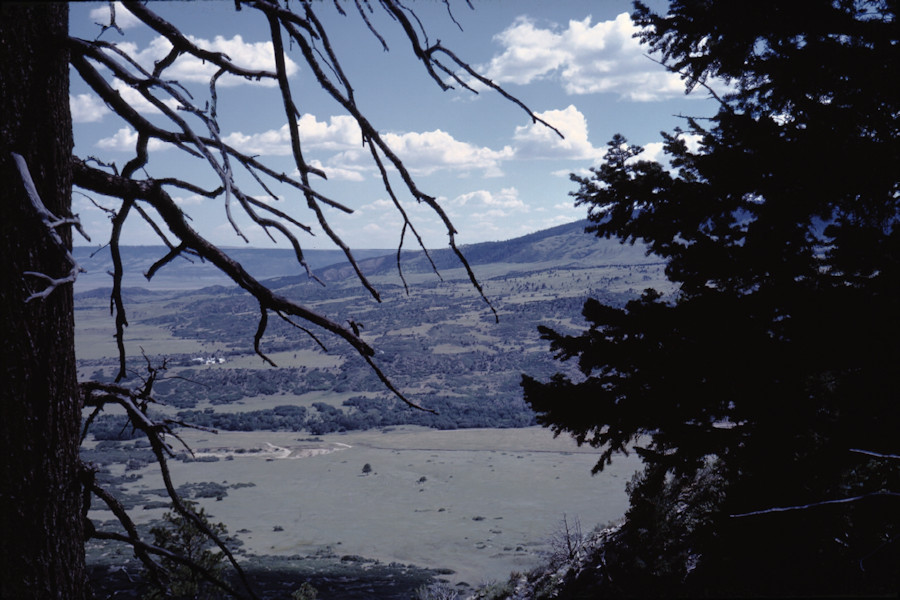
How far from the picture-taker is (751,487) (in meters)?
5.40

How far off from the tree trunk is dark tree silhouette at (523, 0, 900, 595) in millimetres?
4633

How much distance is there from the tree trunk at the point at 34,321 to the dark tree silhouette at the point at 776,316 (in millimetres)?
4633

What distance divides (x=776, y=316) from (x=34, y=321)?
5785mm

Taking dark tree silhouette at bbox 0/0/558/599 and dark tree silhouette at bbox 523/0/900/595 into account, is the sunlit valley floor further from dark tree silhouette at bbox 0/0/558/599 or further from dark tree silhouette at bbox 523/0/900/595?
dark tree silhouette at bbox 523/0/900/595

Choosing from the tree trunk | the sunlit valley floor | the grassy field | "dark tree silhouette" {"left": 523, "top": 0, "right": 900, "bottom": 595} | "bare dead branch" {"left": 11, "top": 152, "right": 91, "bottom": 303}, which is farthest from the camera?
the sunlit valley floor

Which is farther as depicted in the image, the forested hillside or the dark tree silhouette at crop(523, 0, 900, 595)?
the forested hillside

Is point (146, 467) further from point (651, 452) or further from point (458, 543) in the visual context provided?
point (651, 452)

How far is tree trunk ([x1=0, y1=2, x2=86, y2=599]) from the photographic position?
1.59 metres

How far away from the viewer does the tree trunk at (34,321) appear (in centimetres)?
159

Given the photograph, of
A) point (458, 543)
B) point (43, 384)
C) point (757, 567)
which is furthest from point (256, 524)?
point (43, 384)

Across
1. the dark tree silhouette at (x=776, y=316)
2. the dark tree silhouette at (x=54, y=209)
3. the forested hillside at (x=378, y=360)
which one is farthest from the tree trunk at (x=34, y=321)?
the forested hillside at (x=378, y=360)

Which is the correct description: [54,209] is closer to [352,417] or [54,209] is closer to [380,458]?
[380,458]

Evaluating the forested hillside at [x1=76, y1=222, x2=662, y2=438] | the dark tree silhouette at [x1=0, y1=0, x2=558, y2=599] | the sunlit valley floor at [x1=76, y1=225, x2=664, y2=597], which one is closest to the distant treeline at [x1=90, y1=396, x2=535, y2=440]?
the forested hillside at [x1=76, y1=222, x2=662, y2=438]

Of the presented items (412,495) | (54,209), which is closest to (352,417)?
(412,495)
